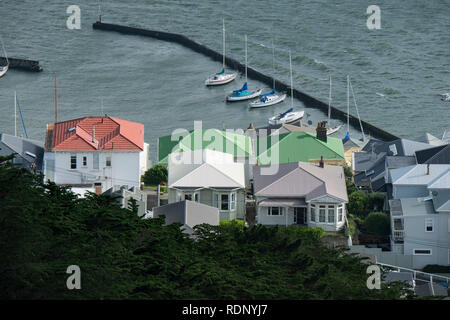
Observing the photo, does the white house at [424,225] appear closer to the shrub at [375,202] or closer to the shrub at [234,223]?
the shrub at [375,202]

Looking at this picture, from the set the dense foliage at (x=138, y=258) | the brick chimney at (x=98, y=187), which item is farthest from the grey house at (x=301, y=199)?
the dense foliage at (x=138, y=258)

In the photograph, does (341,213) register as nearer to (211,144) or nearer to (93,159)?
(211,144)


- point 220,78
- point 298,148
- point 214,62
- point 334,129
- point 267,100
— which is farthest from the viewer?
point 214,62

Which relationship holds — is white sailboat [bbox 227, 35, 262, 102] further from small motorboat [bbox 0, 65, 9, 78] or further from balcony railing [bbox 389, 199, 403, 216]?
balcony railing [bbox 389, 199, 403, 216]

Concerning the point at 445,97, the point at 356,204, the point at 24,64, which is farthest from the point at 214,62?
the point at 356,204

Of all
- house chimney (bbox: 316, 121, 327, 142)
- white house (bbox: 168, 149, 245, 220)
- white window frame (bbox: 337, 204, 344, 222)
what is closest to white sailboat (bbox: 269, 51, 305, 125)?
house chimney (bbox: 316, 121, 327, 142)

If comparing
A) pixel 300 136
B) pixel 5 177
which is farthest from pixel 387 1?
pixel 5 177
